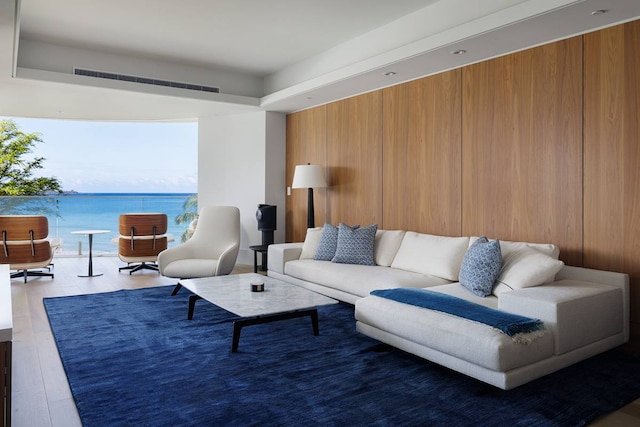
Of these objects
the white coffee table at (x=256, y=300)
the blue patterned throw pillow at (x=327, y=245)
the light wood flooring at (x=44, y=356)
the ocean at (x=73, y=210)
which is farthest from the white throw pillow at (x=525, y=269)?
the ocean at (x=73, y=210)

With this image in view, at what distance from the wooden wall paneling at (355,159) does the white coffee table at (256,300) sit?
6.47 feet

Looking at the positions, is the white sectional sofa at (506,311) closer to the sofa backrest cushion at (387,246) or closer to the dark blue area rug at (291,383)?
the dark blue area rug at (291,383)

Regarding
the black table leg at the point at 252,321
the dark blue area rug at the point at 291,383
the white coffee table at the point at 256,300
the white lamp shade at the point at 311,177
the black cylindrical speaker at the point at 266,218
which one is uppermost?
the white lamp shade at the point at 311,177

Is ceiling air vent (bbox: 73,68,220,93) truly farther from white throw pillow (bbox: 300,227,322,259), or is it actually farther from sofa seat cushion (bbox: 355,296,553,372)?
sofa seat cushion (bbox: 355,296,553,372)

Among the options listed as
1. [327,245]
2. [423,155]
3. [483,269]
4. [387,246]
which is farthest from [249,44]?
[483,269]

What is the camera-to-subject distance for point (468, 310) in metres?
2.89

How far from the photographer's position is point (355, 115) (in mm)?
6000

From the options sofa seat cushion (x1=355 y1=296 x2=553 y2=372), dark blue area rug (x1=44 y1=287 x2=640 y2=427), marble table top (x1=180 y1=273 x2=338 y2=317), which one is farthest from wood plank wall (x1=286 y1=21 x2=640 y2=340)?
marble table top (x1=180 y1=273 x2=338 y2=317)

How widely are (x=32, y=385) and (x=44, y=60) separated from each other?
14.0 ft

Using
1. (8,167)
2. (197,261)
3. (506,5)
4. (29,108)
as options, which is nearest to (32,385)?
(197,261)

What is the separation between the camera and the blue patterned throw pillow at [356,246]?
498 cm

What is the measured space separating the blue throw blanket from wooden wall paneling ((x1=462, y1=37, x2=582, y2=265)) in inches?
52.1

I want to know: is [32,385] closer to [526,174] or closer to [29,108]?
[526,174]

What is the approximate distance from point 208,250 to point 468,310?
3725 mm
